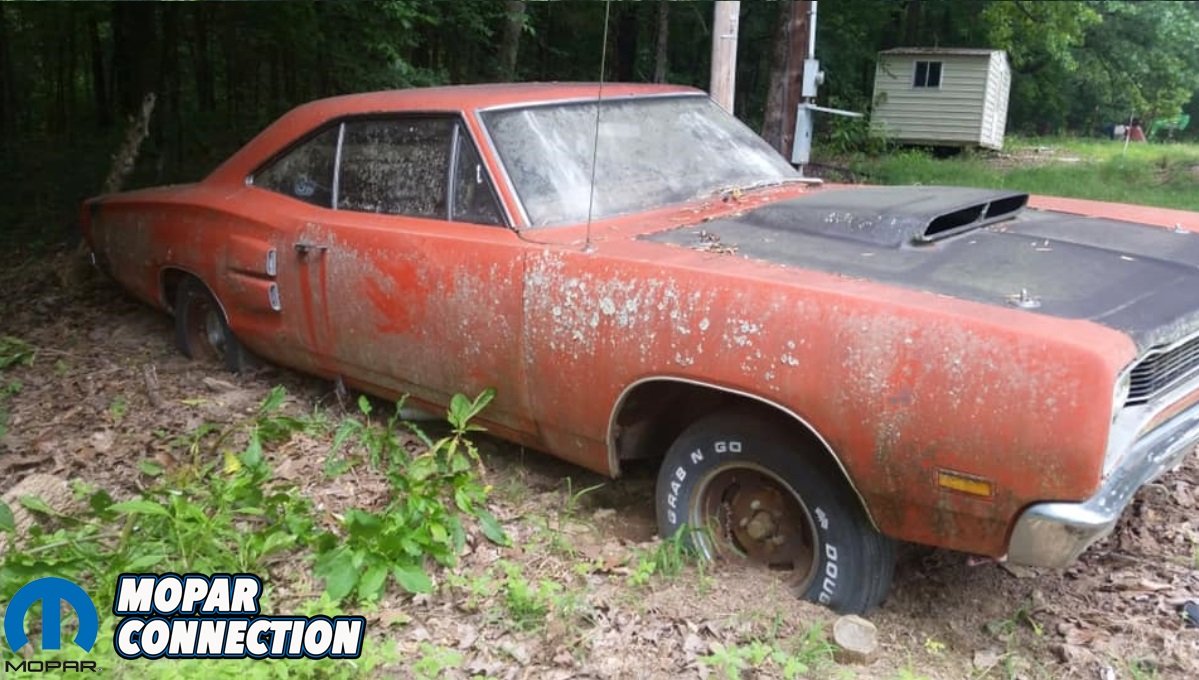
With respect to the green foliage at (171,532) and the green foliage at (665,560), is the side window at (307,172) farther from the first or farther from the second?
the green foliage at (665,560)

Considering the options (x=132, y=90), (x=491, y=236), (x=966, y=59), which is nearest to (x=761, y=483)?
(x=491, y=236)

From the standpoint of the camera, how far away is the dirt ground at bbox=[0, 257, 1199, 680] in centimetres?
276

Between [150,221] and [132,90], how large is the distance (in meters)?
8.79

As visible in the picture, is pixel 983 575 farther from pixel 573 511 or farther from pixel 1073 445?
pixel 573 511

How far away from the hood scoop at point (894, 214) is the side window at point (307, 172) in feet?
6.12

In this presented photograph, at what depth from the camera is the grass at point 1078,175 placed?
1147cm

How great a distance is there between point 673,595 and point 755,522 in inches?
13.8

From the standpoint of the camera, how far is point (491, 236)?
141 inches

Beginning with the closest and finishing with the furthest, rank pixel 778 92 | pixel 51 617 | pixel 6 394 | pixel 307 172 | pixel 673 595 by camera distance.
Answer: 1. pixel 51 617
2. pixel 673 595
3. pixel 307 172
4. pixel 6 394
5. pixel 778 92

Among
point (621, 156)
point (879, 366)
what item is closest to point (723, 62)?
point (621, 156)

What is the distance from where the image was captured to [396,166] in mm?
4117

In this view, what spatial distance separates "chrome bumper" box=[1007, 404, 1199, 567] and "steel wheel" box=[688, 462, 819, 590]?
2.09 feet

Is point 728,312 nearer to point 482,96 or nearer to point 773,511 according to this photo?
point 773,511

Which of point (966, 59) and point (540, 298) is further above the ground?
point (966, 59)
